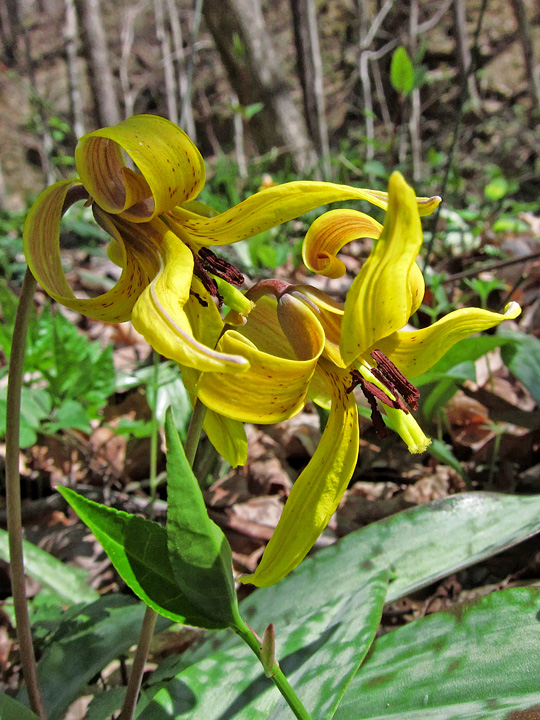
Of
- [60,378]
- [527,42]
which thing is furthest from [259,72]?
[60,378]

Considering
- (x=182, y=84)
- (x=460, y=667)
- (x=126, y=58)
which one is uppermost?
(x=126, y=58)

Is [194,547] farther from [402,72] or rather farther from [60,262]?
[402,72]

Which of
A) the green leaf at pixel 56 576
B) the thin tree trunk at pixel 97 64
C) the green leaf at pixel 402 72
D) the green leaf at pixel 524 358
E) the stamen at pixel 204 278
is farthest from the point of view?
the thin tree trunk at pixel 97 64

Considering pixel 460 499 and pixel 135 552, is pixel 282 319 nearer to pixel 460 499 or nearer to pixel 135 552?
pixel 135 552

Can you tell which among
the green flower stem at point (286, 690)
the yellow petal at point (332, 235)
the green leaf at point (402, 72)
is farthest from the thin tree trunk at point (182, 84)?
the green flower stem at point (286, 690)

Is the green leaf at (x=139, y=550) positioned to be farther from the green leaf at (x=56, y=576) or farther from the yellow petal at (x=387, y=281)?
the green leaf at (x=56, y=576)

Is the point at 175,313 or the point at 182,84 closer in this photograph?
the point at 175,313

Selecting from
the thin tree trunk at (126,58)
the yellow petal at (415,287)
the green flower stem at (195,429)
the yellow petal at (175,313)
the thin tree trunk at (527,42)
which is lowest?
the green flower stem at (195,429)
